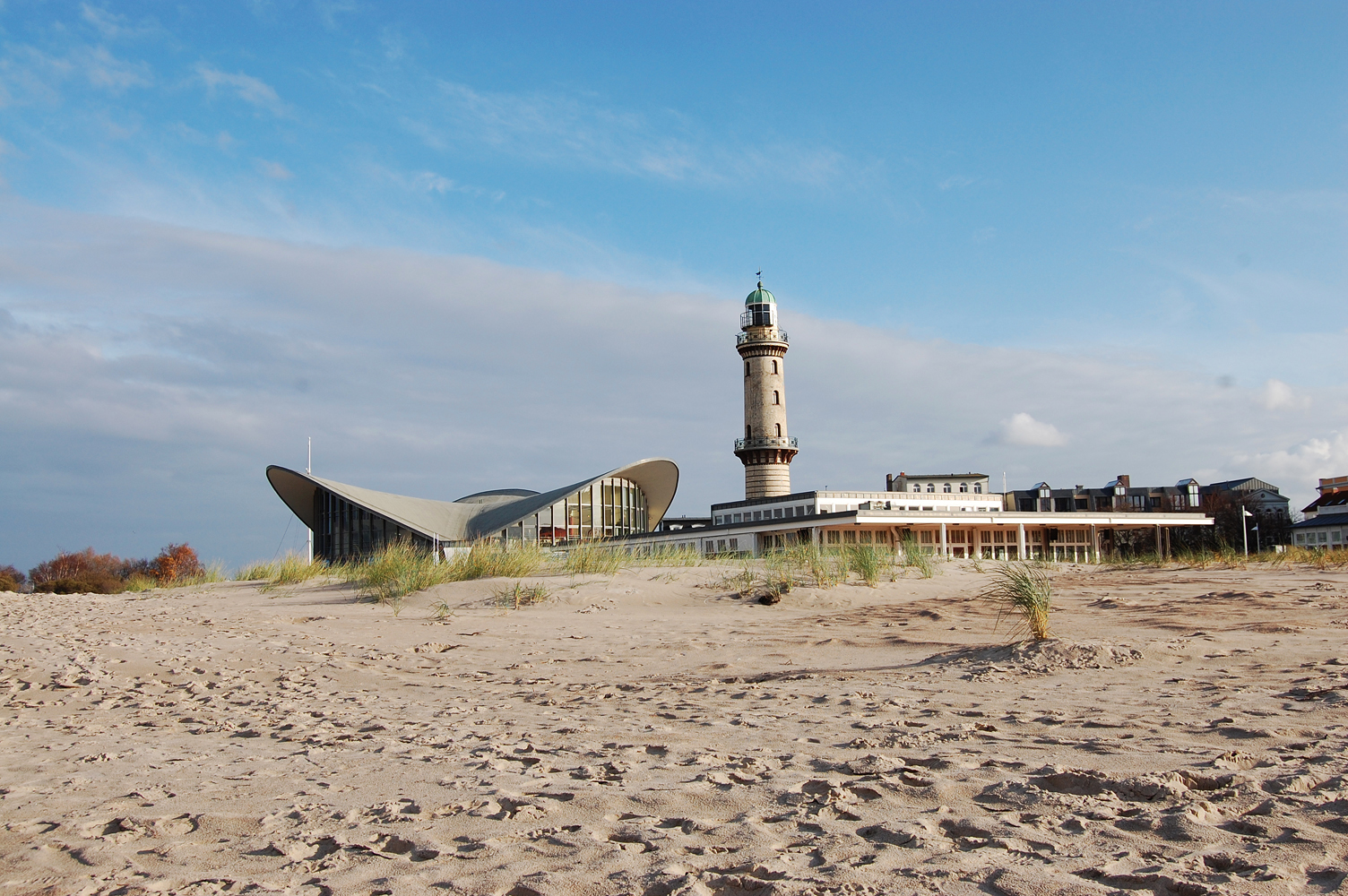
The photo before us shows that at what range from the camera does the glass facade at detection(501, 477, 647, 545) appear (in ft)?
143

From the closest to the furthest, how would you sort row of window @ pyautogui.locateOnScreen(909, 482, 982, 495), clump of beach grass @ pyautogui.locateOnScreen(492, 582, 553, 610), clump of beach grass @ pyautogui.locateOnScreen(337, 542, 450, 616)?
clump of beach grass @ pyautogui.locateOnScreen(492, 582, 553, 610), clump of beach grass @ pyautogui.locateOnScreen(337, 542, 450, 616), row of window @ pyautogui.locateOnScreen(909, 482, 982, 495)

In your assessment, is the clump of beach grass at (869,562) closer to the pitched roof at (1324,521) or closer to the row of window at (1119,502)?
the pitched roof at (1324,521)

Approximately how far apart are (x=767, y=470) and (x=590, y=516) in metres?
9.50

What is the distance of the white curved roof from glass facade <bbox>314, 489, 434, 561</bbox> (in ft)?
1.71

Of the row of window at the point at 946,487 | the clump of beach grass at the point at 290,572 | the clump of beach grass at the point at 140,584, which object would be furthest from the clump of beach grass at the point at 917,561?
the row of window at the point at 946,487

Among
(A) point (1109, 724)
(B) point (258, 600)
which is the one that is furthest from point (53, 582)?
(A) point (1109, 724)

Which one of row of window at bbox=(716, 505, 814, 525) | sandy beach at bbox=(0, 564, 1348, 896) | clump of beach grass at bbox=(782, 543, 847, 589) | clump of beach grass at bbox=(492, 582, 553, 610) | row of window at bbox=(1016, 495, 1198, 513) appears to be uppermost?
row of window at bbox=(1016, 495, 1198, 513)

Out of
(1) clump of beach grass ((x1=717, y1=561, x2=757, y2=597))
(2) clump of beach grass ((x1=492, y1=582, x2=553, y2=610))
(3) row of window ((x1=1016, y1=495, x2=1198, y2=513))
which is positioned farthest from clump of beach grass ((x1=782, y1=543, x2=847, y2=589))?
(3) row of window ((x1=1016, y1=495, x2=1198, y2=513))

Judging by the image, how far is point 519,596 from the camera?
1230 cm

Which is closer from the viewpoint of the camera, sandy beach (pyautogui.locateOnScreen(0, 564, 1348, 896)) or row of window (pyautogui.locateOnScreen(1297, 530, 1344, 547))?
sandy beach (pyautogui.locateOnScreen(0, 564, 1348, 896))

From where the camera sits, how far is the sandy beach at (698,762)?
290 centimetres

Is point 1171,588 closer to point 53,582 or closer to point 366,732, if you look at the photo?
point 366,732

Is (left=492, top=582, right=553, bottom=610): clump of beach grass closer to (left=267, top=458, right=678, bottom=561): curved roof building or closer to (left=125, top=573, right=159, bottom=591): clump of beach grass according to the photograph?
(left=125, top=573, right=159, bottom=591): clump of beach grass

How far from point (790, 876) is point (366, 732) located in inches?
132
